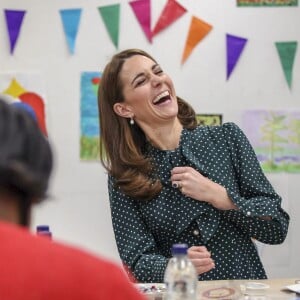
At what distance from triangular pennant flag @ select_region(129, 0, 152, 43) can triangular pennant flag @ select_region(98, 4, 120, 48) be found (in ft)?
0.25

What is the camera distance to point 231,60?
2623 mm

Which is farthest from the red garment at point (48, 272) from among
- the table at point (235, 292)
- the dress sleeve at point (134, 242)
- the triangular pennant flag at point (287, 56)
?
the triangular pennant flag at point (287, 56)

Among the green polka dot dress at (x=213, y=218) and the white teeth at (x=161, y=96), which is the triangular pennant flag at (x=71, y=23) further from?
the green polka dot dress at (x=213, y=218)

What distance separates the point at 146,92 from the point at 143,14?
70cm

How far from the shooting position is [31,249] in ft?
2.00

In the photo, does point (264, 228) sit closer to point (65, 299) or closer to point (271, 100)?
point (271, 100)

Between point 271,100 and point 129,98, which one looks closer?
point 129,98

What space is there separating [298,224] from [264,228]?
826mm

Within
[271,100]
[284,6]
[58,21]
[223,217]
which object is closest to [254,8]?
[284,6]

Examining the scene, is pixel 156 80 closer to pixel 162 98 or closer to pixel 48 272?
pixel 162 98

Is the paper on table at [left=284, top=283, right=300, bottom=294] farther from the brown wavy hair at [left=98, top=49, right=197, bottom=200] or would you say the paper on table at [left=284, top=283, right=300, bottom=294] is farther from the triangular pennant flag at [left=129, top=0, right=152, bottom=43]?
the triangular pennant flag at [left=129, top=0, right=152, bottom=43]

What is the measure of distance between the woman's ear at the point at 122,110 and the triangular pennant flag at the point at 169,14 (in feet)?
2.18

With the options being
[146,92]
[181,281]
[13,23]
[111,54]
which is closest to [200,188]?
[146,92]

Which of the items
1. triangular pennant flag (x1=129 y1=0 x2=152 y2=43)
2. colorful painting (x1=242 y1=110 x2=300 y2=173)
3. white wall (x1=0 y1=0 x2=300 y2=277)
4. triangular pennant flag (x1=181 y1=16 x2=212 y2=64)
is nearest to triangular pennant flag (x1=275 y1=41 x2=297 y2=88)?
white wall (x1=0 y1=0 x2=300 y2=277)
